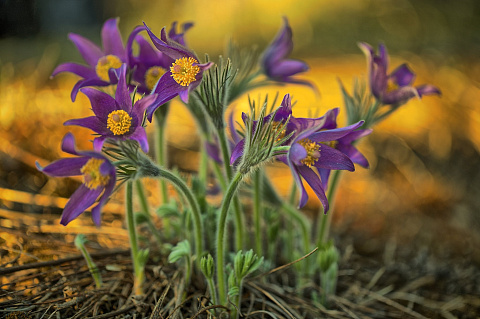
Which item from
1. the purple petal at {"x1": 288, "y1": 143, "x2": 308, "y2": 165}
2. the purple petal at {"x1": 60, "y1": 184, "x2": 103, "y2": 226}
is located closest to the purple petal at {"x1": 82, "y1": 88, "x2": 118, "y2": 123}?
the purple petal at {"x1": 60, "y1": 184, "x2": 103, "y2": 226}

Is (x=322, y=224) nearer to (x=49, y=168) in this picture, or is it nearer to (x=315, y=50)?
(x=49, y=168)

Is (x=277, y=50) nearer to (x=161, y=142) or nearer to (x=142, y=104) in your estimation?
(x=161, y=142)

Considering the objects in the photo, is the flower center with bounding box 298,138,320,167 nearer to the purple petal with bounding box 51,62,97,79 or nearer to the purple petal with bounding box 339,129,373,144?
the purple petal with bounding box 339,129,373,144

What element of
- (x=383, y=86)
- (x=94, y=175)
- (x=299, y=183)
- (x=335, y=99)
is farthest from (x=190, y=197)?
(x=335, y=99)

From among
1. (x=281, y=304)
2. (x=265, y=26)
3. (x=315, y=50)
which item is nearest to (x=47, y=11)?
(x=265, y=26)

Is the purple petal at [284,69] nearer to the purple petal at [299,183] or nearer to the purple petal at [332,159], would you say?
the purple petal at [332,159]

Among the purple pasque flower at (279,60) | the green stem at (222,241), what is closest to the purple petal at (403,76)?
the purple pasque flower at (279,60)

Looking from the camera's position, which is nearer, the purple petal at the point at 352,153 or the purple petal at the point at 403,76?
the purple petal at the point at 352,153
